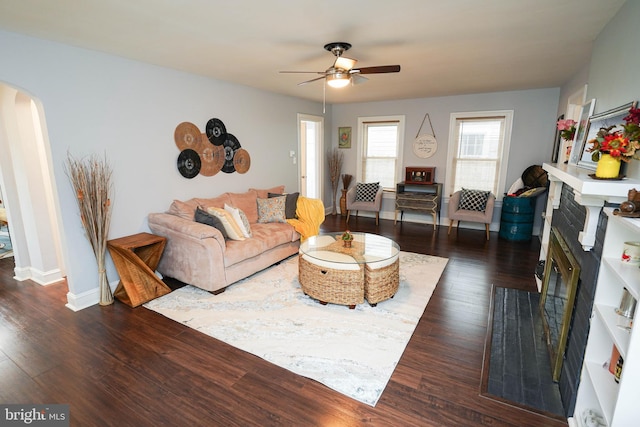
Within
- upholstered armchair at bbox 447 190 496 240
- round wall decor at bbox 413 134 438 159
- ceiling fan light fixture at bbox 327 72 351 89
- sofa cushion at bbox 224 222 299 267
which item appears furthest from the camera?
round wall decor at bbox 413 134 438 159

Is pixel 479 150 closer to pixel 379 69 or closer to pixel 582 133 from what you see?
pixel 582 133

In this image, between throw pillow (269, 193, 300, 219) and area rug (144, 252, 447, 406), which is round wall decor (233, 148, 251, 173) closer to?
throw pillow (269, 193, 300, 219)

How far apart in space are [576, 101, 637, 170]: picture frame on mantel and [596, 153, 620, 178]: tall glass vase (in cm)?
26

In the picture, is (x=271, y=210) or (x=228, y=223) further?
(x=271, y=210)

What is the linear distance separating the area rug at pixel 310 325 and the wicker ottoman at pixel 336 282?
97mm

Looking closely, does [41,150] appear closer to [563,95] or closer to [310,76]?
[310,76]

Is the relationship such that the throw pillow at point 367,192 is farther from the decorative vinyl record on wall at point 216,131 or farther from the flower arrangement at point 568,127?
the flower arrangement at point 568,127

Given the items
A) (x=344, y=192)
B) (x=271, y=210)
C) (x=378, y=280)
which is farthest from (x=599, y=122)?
(x=344, y=192)

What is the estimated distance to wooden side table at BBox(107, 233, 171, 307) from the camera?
3.07 m

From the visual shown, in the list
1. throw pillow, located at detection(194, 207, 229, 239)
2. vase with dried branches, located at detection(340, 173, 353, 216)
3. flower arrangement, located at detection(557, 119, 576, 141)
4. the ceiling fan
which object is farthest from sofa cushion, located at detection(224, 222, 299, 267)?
flower arrangement, located at detection(557, 119, 576, 141)

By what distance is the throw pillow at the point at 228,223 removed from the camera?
357cm

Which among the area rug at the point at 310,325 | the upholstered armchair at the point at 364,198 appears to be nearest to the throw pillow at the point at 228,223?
the area rug at the point at 310,325

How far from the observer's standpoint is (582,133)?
2.52 meters

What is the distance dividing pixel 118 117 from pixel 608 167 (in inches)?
153
